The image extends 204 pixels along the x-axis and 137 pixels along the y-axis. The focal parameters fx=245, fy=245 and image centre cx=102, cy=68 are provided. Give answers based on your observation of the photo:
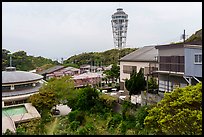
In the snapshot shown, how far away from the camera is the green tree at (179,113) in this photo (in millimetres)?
3621

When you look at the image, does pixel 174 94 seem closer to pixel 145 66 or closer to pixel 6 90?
pixel 145 66

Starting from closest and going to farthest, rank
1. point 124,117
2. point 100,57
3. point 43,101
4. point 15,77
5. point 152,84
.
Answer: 1. point 124,117
2. point 152,84
3. point 43,101
4. point 15,77
5. point 100,57

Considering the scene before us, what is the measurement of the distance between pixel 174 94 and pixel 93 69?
873 inches

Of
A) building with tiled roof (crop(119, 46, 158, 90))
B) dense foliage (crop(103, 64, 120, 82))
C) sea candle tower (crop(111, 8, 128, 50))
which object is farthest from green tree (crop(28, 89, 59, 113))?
sea candle tower (crop(111, 8, 128, 50))

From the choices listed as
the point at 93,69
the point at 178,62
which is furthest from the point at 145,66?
the point at 93,69

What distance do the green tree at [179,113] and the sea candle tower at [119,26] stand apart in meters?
39.9

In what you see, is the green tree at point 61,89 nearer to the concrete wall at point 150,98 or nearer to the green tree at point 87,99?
the green tree at point 87,99

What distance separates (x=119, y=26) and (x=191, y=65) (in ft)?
125

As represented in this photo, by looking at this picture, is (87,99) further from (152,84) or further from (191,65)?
(191,65)

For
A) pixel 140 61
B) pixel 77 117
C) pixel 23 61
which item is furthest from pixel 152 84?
pixel 23 61

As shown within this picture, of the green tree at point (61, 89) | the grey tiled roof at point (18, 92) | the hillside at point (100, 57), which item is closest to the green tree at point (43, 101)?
the green tree at point (61, 89)

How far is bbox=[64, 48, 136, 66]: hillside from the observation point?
31.7m

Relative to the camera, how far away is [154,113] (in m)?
4.65

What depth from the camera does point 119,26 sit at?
1745 inches
